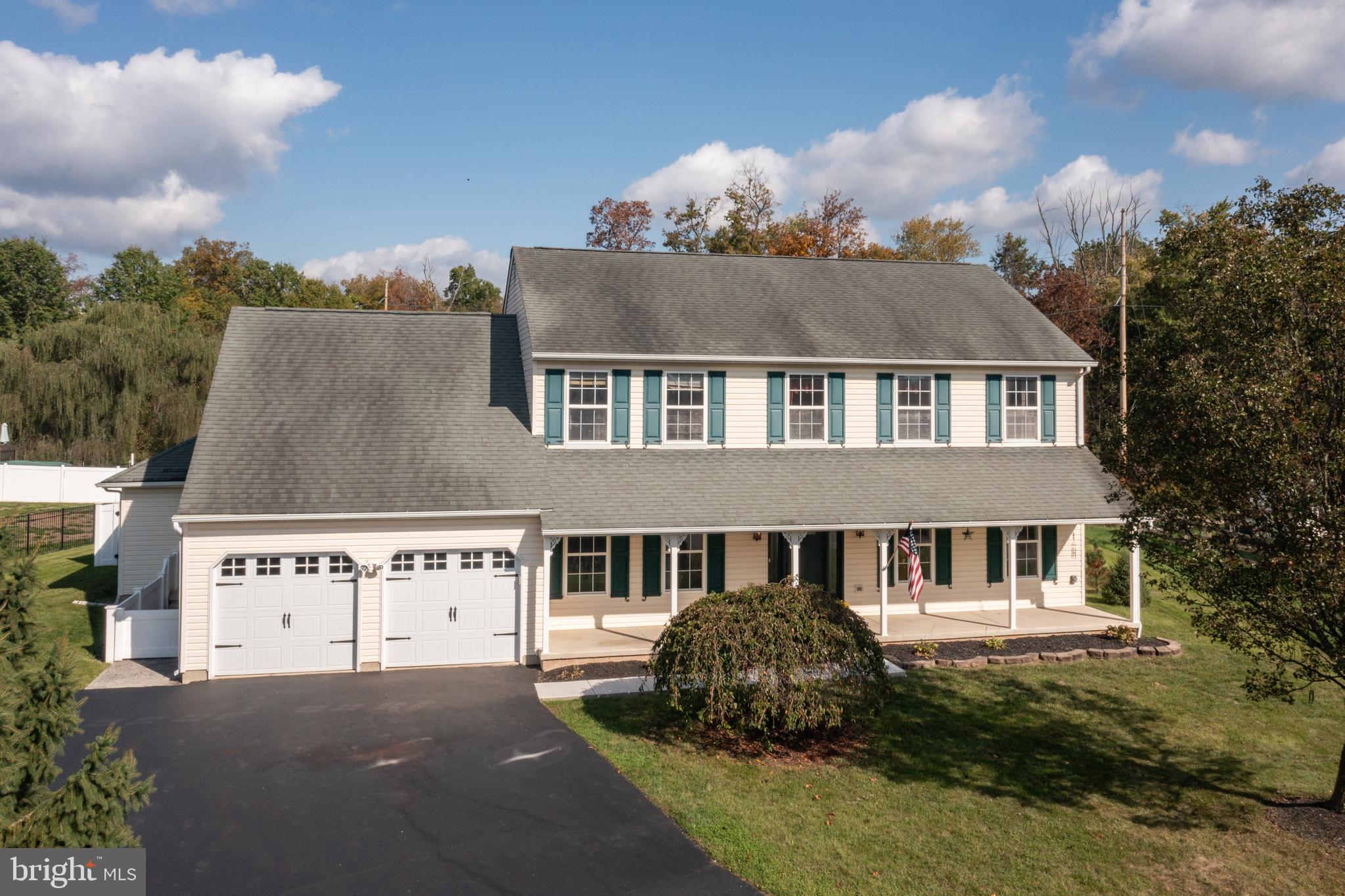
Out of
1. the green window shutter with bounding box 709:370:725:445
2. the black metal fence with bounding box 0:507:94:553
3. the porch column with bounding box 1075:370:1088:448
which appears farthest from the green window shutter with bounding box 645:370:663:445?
the black metal fence with bounding box 0:507:94:553

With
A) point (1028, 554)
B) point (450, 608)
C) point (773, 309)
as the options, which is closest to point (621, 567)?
point (450, 608)

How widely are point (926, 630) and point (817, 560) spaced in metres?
2.96

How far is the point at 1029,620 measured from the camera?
1828 cm

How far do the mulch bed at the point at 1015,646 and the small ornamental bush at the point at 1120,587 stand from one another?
3.18 m

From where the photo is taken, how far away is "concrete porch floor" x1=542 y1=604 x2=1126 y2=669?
52.6ft

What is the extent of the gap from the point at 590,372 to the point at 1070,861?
501 inches

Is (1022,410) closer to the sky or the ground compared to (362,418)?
closer to the sky

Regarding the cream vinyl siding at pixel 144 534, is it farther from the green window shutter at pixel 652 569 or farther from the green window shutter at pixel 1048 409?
the green window shutter at pixel 1048 409

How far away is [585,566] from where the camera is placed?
702 inches

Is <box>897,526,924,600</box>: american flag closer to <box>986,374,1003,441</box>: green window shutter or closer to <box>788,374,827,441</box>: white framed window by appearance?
<box>788,374,827,441</box>: white framed window

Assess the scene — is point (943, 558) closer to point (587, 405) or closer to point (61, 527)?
point (587, 405)

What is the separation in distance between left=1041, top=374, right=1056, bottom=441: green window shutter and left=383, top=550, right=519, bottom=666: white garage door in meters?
13.3

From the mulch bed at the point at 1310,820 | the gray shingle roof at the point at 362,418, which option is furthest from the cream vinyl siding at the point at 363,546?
the mulch bed at the point at 1310,820

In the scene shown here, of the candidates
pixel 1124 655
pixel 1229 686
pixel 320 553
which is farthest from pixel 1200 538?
pixel 320 553
